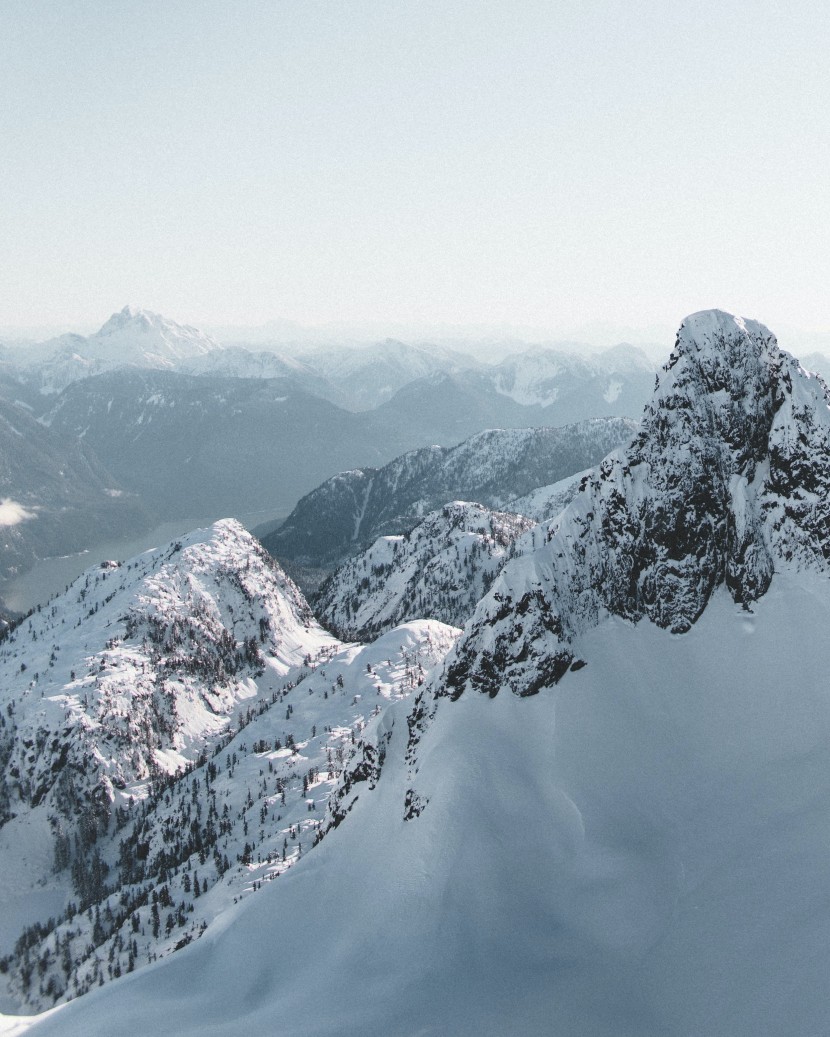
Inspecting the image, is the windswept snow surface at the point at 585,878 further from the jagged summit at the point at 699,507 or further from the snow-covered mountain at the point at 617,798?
the jagged summit at the point at 699,507

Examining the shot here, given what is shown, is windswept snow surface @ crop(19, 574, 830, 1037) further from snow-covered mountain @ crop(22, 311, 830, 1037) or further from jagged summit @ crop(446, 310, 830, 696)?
jagged summit @ crop(446, 310, 830, 696)

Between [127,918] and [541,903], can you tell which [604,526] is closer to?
[541,903]

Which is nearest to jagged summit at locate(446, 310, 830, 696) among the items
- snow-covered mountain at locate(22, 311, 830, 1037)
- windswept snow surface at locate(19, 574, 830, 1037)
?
Answer: snow-covered mountain at locate(22, 311, 830, 1037)

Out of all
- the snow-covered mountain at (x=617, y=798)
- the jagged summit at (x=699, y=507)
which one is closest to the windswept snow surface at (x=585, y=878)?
the snow-covered mountain at (x=617, y=798)

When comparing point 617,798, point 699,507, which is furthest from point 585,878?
point 699,507

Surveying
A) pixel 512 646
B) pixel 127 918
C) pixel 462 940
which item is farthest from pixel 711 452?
pixel 127 918
